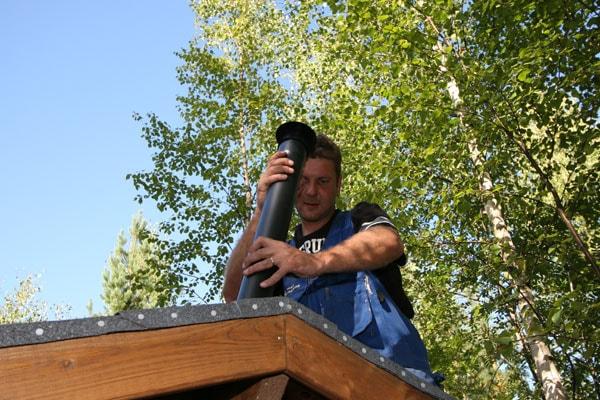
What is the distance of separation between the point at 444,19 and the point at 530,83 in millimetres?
1717

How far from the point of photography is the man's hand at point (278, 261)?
2.71 m

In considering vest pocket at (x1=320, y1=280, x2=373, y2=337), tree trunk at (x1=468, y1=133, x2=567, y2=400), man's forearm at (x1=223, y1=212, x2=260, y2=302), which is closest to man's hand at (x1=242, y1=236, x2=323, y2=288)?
vest pocket at (x1=320, y1=280, x2=373, y2=337)

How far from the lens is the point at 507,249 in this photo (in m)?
8.54

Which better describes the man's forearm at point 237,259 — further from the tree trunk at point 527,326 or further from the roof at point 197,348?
the tree trunk at point 527,326

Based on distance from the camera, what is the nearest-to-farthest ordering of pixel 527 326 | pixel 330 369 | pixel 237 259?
pixel 330 369 → pixel 237 259 → pixel 527 326

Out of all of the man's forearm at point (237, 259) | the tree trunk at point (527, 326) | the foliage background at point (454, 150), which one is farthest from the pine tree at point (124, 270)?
the man's forearm at point (237, 259)

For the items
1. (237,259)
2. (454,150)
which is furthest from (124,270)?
(237,259)

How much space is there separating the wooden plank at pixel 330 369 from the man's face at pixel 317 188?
3.55 feet

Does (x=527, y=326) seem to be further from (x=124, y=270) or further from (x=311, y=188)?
(x=124, y=270)

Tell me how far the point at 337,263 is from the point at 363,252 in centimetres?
14

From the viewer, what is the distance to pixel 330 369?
7.75 ft

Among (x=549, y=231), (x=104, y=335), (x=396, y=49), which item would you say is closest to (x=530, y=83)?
(x=396, y=49)

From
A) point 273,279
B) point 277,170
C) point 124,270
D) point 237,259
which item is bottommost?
point 273,279

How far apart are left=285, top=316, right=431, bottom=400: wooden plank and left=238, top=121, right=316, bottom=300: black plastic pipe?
468mm
